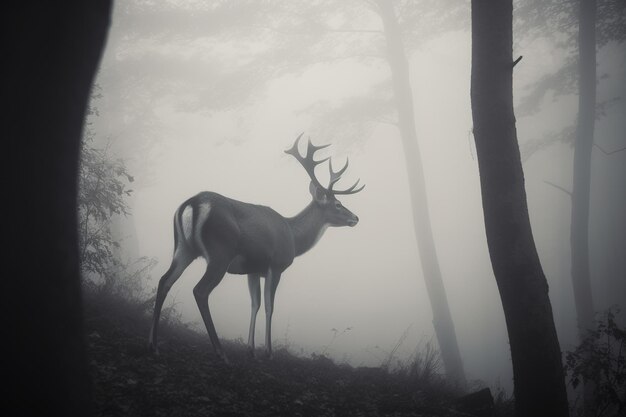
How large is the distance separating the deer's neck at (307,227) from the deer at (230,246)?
2cm

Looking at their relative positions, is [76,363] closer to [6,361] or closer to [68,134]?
[6,361]

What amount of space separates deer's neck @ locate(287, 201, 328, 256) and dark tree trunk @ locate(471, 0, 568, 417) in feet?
11.4

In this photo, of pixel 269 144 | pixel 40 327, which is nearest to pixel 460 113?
pixel 269 144

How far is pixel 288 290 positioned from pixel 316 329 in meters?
12.9

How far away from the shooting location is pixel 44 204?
51.2 inches

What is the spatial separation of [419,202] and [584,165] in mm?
4174

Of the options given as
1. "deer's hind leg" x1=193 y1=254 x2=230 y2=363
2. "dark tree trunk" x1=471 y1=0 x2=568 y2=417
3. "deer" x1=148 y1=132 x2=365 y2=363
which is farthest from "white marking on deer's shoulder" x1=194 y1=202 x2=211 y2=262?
"dark tree trunk" x1=471 y1=0 x2=568 y2=417

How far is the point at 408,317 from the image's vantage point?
26344 mm

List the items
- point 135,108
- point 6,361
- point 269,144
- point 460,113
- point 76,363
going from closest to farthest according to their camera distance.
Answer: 1. point 6,361
2. point 76,363
3. point 135,108
4. point 460,113
5. point 269,144

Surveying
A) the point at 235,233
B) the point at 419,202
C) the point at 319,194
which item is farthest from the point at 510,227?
the point at 419,202

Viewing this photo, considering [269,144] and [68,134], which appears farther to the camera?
[269,144]

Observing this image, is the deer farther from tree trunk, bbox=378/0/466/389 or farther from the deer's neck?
tree trunk, bbox=378/0/466/389

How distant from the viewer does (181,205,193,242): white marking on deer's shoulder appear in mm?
4672

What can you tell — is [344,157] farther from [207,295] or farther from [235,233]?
[207,295]
